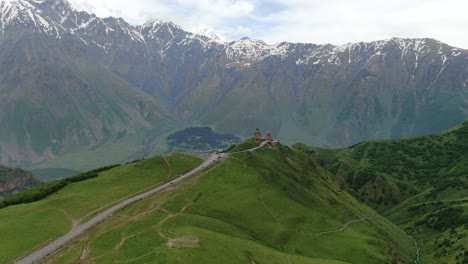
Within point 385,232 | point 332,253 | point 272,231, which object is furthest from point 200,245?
point 385,232

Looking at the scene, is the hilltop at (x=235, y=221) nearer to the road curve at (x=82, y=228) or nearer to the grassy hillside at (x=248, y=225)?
the grassy hillside at (x=248, y=225)

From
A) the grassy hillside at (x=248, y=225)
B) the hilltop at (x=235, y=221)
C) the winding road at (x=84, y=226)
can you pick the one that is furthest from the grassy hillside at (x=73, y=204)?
the grassy hillside at (x=248, y=225)

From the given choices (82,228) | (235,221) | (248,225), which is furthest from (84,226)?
(248,225)

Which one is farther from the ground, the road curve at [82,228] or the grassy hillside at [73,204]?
the grassy hillside at [73,204]

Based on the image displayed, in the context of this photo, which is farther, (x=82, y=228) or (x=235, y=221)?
(x=235, y=221)

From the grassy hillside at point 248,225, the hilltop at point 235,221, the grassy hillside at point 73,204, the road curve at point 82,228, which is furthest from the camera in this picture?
the grassy hillside at point 73,204

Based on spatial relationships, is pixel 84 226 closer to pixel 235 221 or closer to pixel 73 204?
pixel 73 204

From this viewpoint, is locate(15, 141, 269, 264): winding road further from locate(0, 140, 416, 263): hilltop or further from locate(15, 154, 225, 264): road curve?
locate(0, 140, 416, 263): hilltop

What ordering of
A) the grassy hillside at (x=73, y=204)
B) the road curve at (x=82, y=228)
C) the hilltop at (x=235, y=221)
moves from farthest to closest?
the grassy hillside at (x=73, y=204) → the hilltop at (x=235, y=221) → the road curve at (x=82, y=228)
